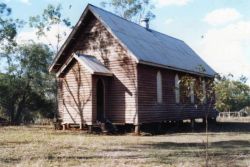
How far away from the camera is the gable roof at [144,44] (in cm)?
2453

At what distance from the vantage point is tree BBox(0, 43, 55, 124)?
48656 mm

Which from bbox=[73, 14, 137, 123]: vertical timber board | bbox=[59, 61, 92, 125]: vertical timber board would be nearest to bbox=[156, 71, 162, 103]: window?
bbox=[73, 14, 137, 123]: vertical timber board

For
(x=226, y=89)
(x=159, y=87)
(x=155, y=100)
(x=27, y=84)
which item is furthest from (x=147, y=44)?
(x=27, y=84)

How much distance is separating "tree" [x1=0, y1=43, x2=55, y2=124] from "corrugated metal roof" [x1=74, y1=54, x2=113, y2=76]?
996 inches

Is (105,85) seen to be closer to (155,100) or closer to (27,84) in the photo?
(155,100)

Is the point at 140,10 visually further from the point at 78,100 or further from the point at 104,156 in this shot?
the point at 104,156

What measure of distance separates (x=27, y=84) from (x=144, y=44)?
2622 centimetres

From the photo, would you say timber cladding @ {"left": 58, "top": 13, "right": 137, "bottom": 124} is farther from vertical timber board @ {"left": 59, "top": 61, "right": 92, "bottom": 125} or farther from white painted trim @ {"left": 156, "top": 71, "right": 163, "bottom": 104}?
white painted trim @ {"left": 156, "top": 71, "right": 163, "bottom": 104}

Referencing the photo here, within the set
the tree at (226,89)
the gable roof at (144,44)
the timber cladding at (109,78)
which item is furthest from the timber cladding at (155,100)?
the tree at (226,89)

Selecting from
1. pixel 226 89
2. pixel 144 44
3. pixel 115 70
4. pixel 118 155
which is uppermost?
pixel 144 44

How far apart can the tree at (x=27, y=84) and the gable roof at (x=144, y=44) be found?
2181cm

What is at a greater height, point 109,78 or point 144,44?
point 144,44

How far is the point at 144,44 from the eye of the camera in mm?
27234

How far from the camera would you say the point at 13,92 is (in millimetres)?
48656
